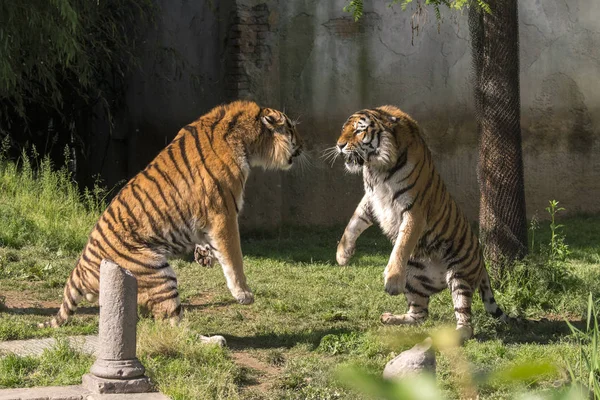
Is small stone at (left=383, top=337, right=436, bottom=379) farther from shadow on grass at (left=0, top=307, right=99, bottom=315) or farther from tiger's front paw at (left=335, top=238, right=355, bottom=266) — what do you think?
shadow on grass at (left=0, top=307, right=99, bottom=315)

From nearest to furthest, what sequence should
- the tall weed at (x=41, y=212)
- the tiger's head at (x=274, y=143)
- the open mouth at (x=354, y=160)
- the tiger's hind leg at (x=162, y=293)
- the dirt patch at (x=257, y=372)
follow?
the dirt patch at (x=257, y=372)
the tiger's hind leg at (x=162, y=293)
the open mouth at (x=354, y=160)
the tiger's head at (x=274, y=143)
the tall weed at (x=41, y=212)

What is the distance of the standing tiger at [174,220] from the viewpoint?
548cm

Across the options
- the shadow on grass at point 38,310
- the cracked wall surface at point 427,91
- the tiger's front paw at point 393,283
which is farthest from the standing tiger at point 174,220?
the cracked wall surface at point 427,91

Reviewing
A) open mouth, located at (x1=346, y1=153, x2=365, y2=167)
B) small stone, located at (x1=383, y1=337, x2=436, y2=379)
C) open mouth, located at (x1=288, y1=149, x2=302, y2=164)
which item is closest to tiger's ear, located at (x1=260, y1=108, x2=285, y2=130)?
open mouth, located at (x1=288, y1=149, x2=302, y2=164)

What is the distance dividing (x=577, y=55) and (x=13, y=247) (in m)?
7.02

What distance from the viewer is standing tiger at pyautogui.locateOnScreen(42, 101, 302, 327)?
5480mm

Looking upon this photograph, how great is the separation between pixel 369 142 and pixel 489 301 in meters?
1.49

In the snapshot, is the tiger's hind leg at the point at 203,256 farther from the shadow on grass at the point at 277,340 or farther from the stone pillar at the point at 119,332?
the stone pillar at the point at 119,332

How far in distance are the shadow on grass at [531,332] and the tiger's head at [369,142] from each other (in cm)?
134

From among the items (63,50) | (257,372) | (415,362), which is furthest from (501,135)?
(63,50)

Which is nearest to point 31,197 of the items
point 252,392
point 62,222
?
point 62,222

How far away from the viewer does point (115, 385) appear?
413cm

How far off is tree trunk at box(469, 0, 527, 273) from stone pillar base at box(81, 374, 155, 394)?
3.65 meters

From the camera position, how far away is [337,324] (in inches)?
247
